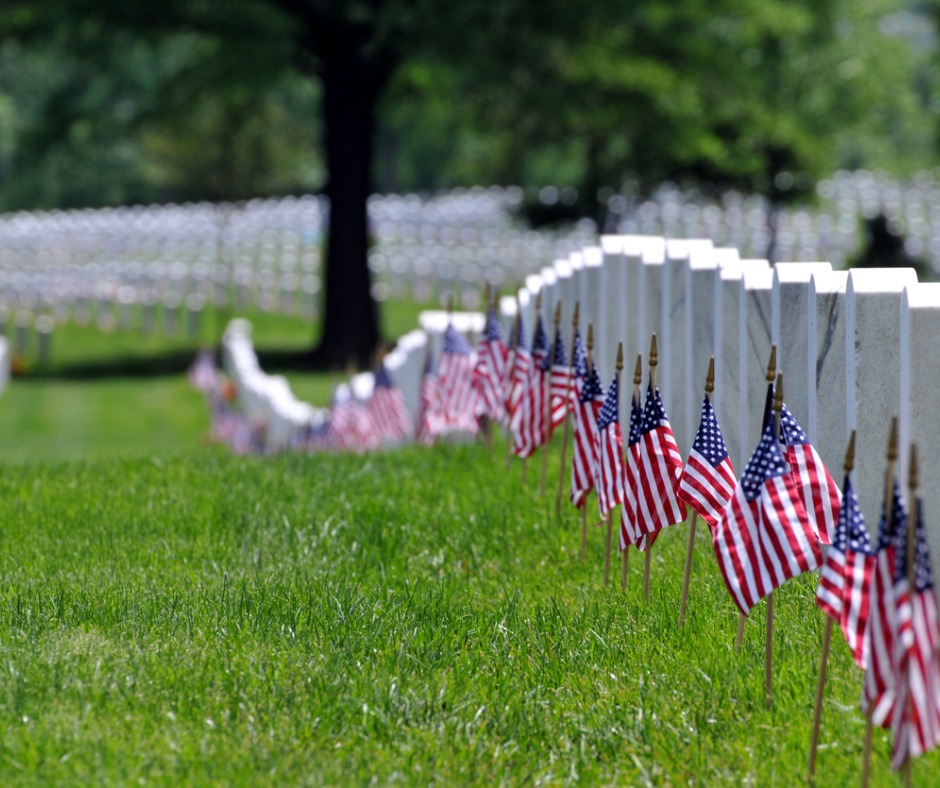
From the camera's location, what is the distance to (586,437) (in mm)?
6340

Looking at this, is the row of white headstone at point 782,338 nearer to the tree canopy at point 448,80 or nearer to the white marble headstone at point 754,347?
the white marble headstone at point 754,347

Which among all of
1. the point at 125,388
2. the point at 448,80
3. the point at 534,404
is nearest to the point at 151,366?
the point at 125,388

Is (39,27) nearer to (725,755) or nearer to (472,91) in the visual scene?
(472,91)

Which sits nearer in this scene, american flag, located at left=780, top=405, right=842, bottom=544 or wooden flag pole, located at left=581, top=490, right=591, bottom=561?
american flag, located at left=780, top=405, right=842, bottom=544

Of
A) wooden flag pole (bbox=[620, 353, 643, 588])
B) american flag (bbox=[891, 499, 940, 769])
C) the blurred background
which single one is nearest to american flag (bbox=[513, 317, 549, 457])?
wooden flag pole (bbox=[620, 353, 643, 588])

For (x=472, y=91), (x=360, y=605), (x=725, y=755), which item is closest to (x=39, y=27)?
(x=472, y=91)

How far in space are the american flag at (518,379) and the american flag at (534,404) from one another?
0.03 metres

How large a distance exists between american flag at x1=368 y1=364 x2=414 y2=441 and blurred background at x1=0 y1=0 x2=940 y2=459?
6718 mm

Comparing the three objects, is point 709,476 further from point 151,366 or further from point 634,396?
point 151,366

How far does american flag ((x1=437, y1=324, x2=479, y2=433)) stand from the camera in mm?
9586

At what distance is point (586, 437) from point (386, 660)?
1733 millimetres

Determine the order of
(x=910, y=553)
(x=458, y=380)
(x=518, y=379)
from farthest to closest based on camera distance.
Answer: (x=458, y=380) → (x=518, y=379) → (x=910, y=553)

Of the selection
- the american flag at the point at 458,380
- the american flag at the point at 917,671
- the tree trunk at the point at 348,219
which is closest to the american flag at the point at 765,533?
the american flag at the point at 917,671

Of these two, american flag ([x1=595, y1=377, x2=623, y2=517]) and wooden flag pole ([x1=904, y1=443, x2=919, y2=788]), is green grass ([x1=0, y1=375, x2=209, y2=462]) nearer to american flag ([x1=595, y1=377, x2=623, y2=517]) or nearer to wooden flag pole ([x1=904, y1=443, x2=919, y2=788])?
american flag ([x1=595, y1=377, x2=623, y2=517])
